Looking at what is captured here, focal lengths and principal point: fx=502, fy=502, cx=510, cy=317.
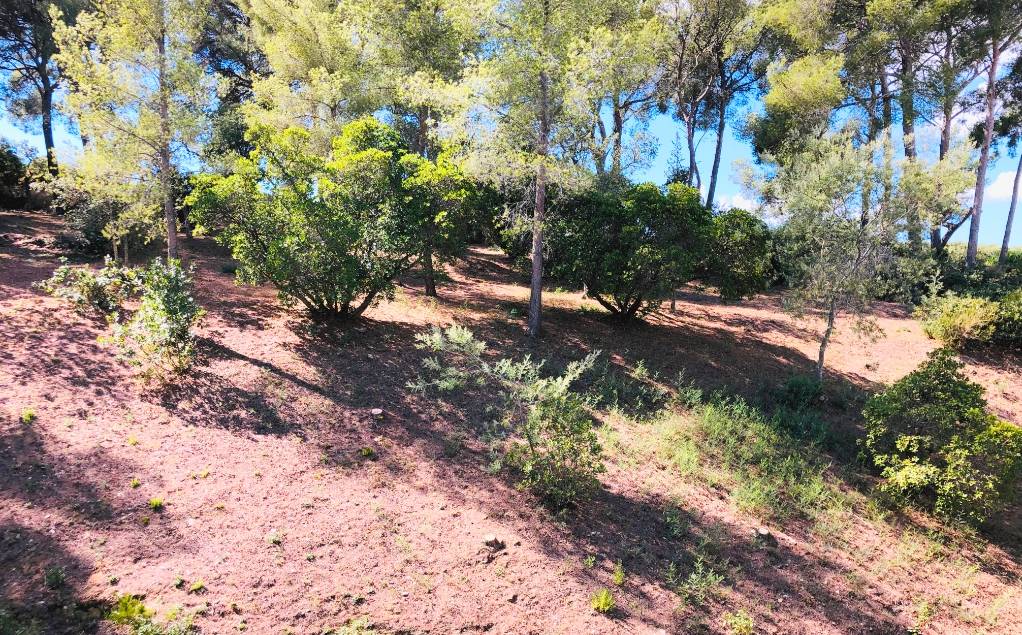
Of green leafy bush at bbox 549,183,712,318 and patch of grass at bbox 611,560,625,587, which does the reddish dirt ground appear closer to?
patch of grass at bbox 611,560,625,587

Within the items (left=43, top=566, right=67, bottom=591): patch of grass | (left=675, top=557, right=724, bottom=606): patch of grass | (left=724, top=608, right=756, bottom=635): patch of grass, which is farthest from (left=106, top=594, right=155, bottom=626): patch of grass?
(left=724, top=608, right=756, bottom=635): patch of grass

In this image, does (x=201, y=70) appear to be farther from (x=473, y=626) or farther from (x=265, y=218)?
(x=473, y=626)

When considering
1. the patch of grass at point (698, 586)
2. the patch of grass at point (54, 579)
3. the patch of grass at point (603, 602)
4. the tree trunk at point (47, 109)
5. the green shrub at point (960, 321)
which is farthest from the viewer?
the tree trunk at point (47, 109)

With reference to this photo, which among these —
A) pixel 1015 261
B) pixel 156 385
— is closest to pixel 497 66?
pixel 156 385

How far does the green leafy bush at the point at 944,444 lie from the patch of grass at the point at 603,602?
4696 millimetres

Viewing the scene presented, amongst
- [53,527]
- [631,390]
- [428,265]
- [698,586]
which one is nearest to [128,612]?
[53,527]

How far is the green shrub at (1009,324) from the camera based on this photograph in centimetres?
1160

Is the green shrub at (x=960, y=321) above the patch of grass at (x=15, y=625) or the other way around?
above

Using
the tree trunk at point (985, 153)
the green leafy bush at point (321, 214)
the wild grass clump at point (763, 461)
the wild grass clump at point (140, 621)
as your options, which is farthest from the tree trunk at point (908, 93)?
the wild grass clump at point (140, 621)

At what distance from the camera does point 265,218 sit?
27.1ft

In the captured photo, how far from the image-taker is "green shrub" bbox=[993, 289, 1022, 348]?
38.1 ft

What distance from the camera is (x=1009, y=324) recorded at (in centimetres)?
1162

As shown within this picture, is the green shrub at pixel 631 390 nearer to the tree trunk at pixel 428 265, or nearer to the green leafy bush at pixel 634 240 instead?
the green leafy bush at pixel 634 240

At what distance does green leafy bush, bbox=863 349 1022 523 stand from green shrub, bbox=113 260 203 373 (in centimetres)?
963
